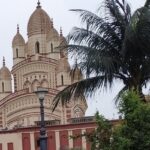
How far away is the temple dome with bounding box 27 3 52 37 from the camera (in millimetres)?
73375

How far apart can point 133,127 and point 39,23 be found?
57042 millimetres

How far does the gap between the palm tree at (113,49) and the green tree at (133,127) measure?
8.12 feet

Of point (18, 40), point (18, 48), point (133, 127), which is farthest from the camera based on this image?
point (18, 40)

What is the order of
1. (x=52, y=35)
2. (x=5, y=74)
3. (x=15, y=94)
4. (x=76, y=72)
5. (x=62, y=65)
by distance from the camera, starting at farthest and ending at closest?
(x=5, y=74)
(x=52, y=35)
(x=15, y=94)
(x=62, y=65)
(x=76, y=72)

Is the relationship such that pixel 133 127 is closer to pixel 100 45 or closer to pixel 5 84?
pixel 100 45

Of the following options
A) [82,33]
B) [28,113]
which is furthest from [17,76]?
[82,33]

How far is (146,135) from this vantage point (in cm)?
1672

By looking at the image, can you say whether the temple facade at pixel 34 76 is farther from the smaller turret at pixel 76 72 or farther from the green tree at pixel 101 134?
the green tree at pixel 101 134

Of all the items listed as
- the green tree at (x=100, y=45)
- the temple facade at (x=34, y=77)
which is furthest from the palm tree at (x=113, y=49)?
the temple facade at (x=34, y=77)

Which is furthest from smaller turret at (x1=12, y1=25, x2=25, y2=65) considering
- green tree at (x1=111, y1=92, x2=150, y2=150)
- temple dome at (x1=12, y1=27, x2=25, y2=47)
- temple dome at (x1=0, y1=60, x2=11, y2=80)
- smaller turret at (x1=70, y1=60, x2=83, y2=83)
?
green tree at (x1=111, y1=92, x2=150, y2=150)

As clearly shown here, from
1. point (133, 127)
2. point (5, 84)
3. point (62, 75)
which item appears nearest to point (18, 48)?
point (5, 84)

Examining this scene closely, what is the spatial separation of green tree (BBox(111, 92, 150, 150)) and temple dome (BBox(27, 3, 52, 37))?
56657 millimetres

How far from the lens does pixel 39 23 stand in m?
73.4

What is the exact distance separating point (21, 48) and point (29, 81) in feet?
15.2
